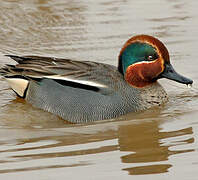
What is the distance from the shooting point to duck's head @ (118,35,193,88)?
8297 millimetres

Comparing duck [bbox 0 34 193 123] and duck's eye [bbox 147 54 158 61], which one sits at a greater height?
duck's eye [bbox 147 54 158 61]

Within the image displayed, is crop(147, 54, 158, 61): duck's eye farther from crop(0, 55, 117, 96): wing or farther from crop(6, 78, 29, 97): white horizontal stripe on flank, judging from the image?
crop(6, 78, 29, 97): white horizontal stripe on flank

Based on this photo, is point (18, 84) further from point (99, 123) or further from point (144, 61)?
point (144, 61)

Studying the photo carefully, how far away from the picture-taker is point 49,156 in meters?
6.84

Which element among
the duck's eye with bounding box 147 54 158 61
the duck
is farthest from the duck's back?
the duck's eye with bounding box 147 54 158 61

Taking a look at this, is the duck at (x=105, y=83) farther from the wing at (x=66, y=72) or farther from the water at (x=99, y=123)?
the water at (x=99, y=123)

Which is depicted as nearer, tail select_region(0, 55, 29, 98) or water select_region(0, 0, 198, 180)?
water select_region(0, 0, 198, 180)

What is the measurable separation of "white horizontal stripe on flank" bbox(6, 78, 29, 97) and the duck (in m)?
0.15

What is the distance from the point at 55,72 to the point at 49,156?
185cm

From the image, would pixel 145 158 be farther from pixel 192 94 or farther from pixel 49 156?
pixel 192 94

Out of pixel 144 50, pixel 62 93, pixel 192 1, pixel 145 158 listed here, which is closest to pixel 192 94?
pixel 144 50

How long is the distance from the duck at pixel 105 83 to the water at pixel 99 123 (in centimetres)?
14

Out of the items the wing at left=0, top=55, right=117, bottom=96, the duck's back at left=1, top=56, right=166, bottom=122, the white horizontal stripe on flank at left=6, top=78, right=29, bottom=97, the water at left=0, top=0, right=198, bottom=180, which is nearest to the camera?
the water at left=0, top=0, right=198, bottom=180

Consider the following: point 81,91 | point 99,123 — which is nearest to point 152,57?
point 81,91
